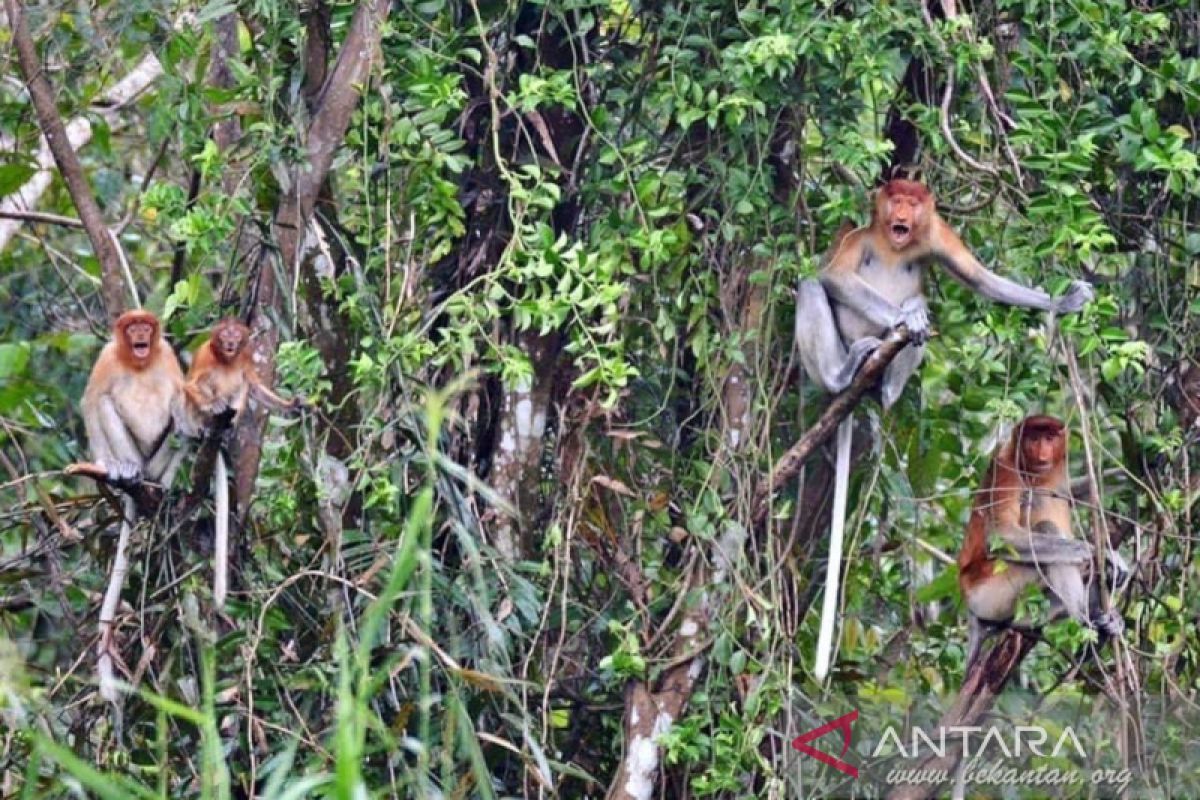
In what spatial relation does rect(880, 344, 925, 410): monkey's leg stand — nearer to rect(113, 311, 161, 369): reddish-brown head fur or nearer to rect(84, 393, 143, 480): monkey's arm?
rect(113, 311, 161, 369): reddish-brown head fur

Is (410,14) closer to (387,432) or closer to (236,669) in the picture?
(387,432)

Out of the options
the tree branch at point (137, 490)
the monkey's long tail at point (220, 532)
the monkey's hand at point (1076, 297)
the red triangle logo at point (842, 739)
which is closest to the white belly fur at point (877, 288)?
the monkey's hand at point (1076, 297)

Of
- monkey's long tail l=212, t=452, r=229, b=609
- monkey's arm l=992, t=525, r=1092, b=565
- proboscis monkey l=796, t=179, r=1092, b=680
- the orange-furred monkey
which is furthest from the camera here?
the orange-furred monkey

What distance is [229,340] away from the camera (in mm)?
6629

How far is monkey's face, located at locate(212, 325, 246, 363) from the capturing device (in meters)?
6.62

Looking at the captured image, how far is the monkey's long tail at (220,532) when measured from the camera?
6.17m

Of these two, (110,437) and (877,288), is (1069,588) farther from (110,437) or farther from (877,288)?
(110,437)

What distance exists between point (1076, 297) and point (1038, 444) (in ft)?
2.90

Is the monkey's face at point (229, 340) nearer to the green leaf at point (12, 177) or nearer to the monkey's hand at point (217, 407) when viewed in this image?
the monkey's hand at point (217, 407)

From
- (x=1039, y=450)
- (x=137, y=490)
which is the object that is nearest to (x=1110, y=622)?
(x=1039, y=450)

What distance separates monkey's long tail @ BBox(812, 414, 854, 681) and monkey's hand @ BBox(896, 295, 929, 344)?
35cm

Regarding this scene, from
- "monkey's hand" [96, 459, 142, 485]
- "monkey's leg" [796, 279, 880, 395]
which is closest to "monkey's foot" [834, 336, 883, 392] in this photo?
"monkey's leg" [796, 279, 880, 395]

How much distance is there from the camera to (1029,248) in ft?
21.8

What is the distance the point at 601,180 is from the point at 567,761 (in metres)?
2.07
